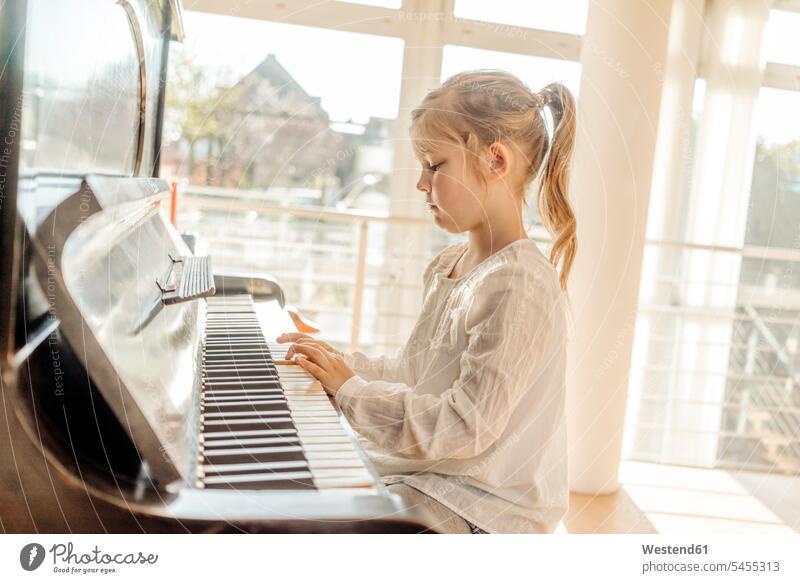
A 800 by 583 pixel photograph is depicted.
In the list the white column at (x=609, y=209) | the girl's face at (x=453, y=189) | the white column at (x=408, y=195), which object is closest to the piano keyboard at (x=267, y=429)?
the girl's face at (x=453, y=189)

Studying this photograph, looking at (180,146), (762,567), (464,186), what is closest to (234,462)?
(464,186)

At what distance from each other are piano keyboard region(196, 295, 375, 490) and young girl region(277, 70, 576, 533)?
0.14 feet

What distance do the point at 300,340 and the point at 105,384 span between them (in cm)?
32

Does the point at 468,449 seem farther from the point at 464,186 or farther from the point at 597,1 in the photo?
the point at 597,1

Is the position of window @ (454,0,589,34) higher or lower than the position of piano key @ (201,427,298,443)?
higher

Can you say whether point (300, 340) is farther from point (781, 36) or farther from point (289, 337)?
point (781, 36)

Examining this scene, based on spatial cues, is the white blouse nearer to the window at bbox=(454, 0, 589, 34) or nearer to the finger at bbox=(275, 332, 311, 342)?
the finger at bbox=(275, 332, 311, 342)

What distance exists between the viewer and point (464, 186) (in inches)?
31.9

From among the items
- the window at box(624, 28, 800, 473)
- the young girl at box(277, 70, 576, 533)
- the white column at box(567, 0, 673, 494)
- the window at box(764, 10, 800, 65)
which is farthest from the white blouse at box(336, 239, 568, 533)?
the window at box(624, 28, 800, 473)

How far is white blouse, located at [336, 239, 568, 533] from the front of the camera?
713 millimetres

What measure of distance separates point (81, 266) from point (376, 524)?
31 centimetres

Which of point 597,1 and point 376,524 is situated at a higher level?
point 597,1

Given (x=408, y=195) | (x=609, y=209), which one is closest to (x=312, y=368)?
(x=408, y=195)

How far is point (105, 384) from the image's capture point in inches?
22.7
